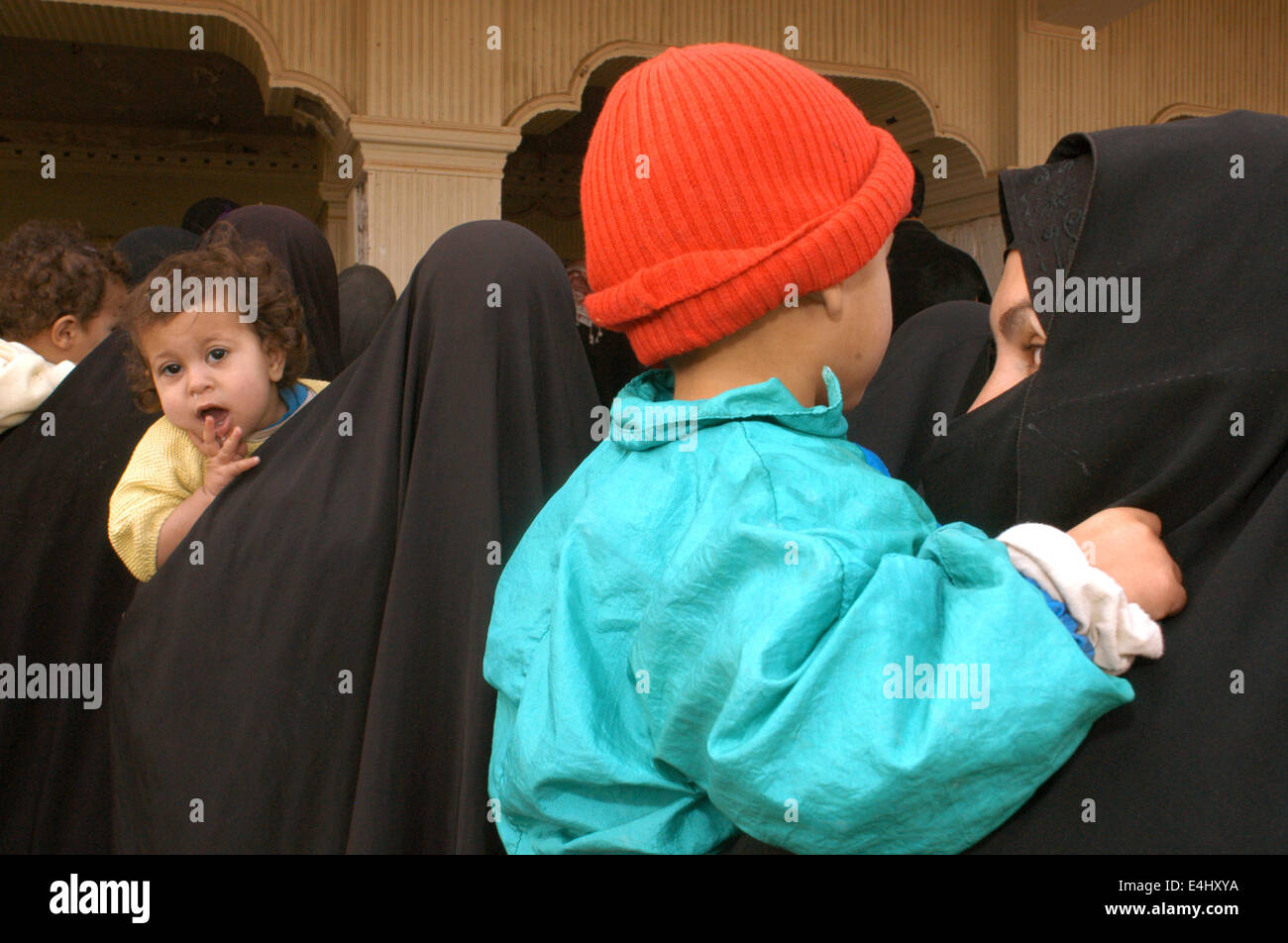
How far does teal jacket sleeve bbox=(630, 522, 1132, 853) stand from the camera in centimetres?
75

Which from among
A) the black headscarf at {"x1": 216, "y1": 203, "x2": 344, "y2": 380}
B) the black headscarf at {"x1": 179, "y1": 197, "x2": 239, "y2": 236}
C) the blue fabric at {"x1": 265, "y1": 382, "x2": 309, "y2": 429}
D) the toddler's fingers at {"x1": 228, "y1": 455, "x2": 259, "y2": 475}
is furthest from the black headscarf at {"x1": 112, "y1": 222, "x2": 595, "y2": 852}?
the black headscarf at {"x1": 179, "y1": 197, "x2": 239, "y2": 236}

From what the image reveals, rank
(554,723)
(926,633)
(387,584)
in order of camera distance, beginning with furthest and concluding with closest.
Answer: (387,584) < (554,723) < (926,633)

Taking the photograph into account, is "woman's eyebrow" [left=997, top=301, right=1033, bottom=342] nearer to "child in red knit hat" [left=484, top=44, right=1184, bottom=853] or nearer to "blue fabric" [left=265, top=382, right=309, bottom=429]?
"child in red knit hat" [left=484, top=44, right=1184, bottom=853]

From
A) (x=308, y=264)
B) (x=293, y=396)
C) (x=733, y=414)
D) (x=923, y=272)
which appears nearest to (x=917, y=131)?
(x=923, y=272)

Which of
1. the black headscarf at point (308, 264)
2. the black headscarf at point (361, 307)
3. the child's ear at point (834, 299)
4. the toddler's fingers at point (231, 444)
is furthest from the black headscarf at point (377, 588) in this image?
the black headscarf at point (361, 307)

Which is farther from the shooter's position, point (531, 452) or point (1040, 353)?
point (531, 452)

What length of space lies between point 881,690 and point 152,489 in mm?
1457

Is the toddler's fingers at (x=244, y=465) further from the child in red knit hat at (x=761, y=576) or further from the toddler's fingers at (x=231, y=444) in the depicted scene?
the child in red knit hat at (x=761, y=576)

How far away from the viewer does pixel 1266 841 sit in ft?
2.67

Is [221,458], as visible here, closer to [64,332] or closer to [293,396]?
[293,396]
